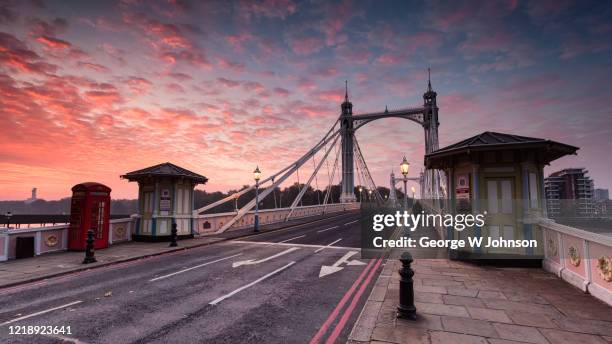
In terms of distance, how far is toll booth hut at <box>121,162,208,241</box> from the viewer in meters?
16.1

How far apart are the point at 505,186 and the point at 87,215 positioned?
16.3m

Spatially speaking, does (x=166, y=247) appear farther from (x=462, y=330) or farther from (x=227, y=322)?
(x=462, y=330)

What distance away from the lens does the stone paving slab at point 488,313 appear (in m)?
4.84

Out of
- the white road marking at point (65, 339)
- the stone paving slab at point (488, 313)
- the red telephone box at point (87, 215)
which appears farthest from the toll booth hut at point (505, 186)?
the red telephone box at point (87, 215)

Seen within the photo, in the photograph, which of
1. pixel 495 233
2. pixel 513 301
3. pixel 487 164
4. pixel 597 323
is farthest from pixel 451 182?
pixel 597 323

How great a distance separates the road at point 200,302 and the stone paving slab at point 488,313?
0.62 m

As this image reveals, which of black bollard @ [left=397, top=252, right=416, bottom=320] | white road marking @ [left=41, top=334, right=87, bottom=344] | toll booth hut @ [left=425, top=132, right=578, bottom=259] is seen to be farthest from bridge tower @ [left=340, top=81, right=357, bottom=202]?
white road marking @ [left=41, top=334, right=87, bottom=344]

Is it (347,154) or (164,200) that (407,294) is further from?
(347,154)

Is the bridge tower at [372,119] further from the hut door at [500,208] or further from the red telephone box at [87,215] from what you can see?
the red telephone box at [87,215]

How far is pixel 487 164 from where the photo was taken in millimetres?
10477

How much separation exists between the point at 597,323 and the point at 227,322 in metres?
6.59

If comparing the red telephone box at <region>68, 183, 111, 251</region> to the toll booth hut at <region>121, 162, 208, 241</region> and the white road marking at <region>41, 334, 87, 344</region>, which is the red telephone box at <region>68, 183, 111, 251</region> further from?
the white road marking at <region>41, 334, 87, 344</region>

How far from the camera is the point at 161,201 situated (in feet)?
53.6

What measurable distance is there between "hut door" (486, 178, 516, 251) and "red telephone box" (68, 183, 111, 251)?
15671 mm
